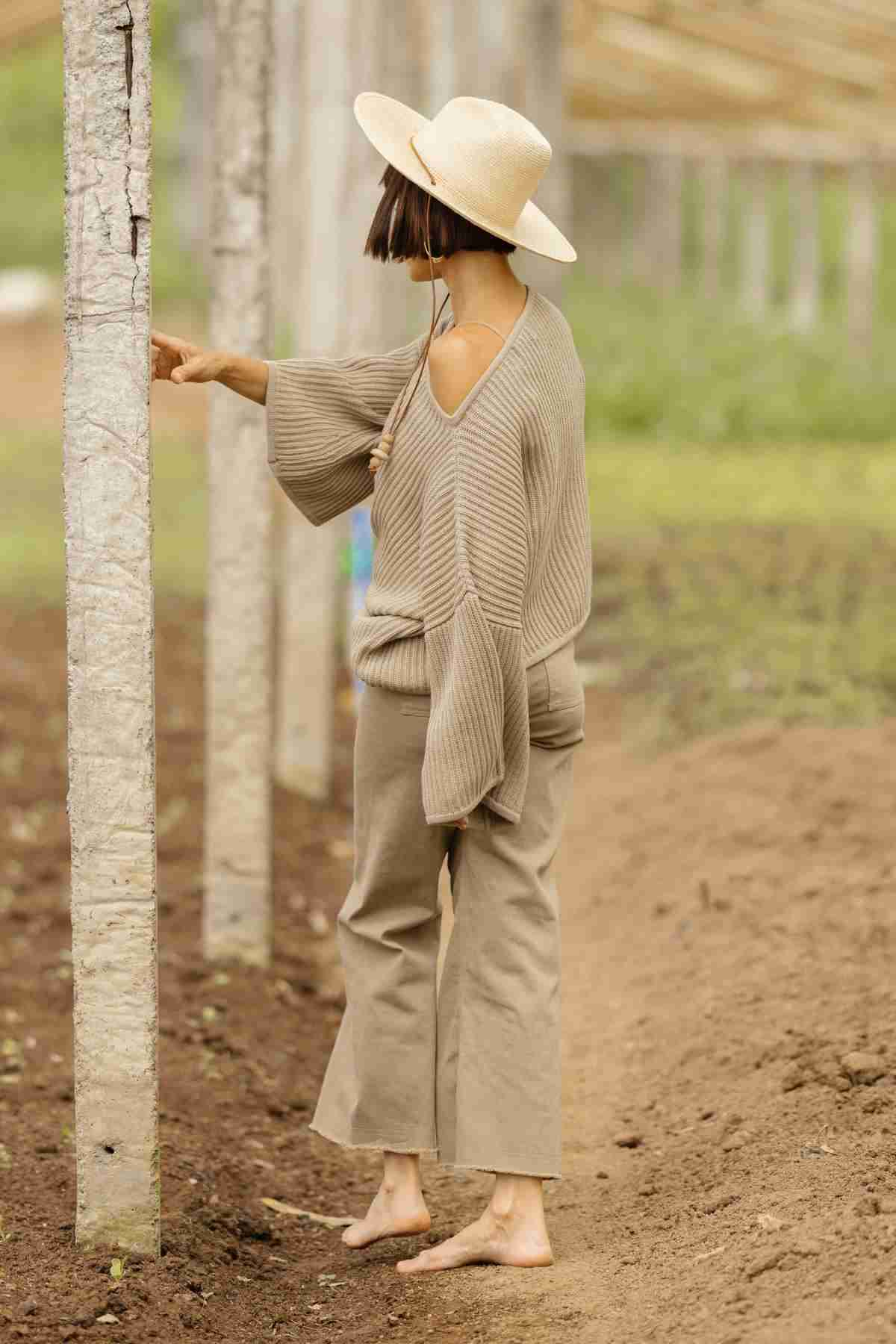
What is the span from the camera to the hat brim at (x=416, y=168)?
3039mm

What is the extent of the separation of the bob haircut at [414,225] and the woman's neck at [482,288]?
0.03 metres

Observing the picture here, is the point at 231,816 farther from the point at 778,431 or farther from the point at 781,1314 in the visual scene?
the point at 778,431

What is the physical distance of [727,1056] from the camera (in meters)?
4.13

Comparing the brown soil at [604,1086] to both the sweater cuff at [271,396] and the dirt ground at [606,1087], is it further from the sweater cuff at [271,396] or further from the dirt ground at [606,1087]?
the sweater cuff at [271,396]

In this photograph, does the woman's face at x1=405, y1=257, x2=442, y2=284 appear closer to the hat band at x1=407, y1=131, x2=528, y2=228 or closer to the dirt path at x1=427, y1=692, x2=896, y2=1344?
the hat band at x1=407, y1=131, x2=528, y2=228

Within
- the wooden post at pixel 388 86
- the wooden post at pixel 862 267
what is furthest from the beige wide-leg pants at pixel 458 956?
the wooden post at pixel 862 267

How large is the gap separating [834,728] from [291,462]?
12.6 ft

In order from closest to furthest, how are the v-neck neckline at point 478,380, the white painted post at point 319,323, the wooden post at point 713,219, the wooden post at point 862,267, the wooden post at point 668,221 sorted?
the v-neck neckline at point 478,380, the white painted post at point 319,323, the wooden post at point 862,267, the wooden post at point 713,219, the wooden post at point 668,221

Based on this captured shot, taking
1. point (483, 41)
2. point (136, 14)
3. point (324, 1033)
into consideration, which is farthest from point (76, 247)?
point (483, 41)

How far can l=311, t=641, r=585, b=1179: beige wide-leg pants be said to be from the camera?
3217 mm

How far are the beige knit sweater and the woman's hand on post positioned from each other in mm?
104

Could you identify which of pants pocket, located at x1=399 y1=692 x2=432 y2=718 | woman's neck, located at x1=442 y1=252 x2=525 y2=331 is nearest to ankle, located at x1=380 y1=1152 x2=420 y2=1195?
pants pocket, located at x1=399 y1=692 x2=432 y2=718

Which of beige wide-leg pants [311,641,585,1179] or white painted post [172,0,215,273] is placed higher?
white painted post [172,0,215,273]

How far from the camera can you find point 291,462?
3.32m
